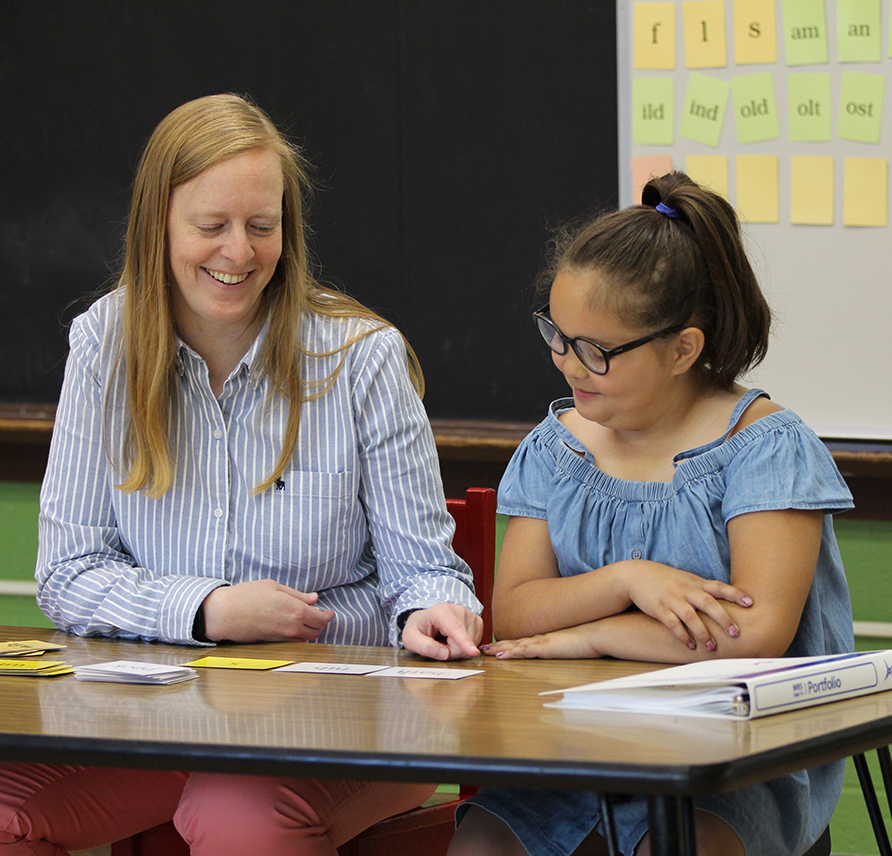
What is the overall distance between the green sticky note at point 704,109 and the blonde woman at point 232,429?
101 centimetres

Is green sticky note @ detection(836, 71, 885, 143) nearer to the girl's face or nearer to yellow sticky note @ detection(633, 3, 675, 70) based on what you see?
yellow sticky note @ detection(633, 3, 675, 70)

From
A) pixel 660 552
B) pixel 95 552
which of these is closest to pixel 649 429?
pixel 660 552

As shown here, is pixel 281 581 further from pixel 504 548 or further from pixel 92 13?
pixel 92 13

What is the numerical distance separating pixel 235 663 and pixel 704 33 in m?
1.72

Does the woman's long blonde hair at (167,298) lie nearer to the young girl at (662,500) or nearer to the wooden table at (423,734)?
the young girl at (662,500)

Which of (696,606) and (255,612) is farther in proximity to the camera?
(255,612)

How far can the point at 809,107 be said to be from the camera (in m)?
2.42

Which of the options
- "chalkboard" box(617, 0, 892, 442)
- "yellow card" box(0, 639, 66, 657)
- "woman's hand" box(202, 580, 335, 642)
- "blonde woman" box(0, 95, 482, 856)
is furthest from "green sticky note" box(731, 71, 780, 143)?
"yellow card" box(0, 639, 66, 657)

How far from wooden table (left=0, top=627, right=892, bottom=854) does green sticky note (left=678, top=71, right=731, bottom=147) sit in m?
1.54

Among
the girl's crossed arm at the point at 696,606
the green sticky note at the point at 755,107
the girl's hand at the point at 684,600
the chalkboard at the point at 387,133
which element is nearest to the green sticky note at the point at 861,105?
the green sticky note at the point at 755,107

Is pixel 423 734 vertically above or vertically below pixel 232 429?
below

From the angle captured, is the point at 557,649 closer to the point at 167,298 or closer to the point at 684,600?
the point at 684,600

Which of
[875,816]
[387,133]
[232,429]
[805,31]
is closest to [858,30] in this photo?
[805,31]

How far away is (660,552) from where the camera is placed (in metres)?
1.56
